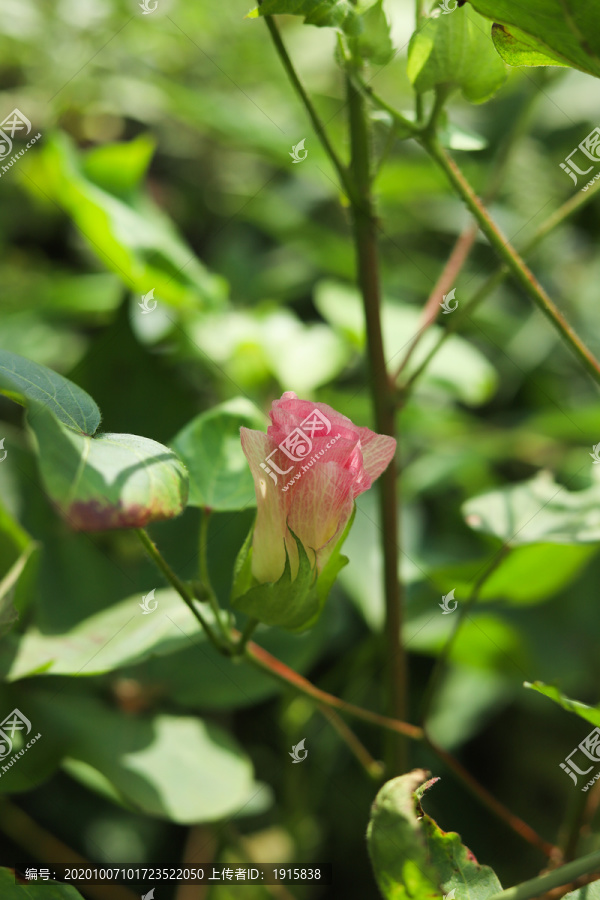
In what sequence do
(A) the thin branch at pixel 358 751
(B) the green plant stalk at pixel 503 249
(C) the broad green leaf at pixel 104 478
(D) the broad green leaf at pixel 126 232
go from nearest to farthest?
(C) the broad green leaf at pixel 104 478, (B) the green plant stalk at pixel 503 249, (A) the thin branch at pixel 358 751, (D) the broad green leaf at pixel 126 232

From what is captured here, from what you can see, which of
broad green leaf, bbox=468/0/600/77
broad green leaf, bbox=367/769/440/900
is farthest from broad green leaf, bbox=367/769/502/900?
broad green leaf, bbox=468/0/600/77

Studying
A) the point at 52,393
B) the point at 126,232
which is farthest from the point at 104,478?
the point at 126,232

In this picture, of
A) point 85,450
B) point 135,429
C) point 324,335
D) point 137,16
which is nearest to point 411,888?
point 85,450

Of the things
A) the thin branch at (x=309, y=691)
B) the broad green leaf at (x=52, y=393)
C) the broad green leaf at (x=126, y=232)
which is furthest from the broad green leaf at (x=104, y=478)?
the broad green leaf at (x=126, y=232)

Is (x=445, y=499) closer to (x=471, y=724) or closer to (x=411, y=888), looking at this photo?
(x=471, y=724)

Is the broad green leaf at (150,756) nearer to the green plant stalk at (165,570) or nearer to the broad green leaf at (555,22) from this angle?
the green plant stalk at (165,570)

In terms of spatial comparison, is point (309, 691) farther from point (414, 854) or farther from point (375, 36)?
point (375, 36)
